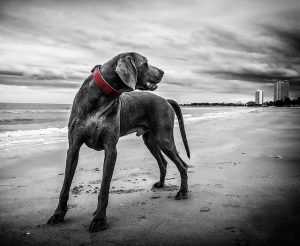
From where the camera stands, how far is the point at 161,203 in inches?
165

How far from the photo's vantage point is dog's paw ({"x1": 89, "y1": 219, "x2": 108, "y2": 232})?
10.8 feet

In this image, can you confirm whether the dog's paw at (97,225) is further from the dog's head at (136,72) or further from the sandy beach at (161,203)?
the dog's head at (136,72)

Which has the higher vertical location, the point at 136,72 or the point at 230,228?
the point at 136,72

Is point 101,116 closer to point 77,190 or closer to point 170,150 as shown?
point 170,150

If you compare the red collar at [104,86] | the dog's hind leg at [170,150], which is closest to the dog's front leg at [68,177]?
the red collar at [104,86]

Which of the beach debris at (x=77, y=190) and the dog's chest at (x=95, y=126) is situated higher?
the dog's chest at (x=95, y=126)

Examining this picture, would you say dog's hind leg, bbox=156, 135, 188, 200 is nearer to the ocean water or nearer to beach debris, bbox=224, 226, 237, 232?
beach debris, bbox=224, 226, 237, 232

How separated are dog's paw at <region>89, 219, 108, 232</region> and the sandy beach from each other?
0.26 ft

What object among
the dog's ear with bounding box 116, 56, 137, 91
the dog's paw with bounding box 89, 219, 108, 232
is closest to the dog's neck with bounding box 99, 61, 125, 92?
the dog's ear with bounding box 116, 56, 137, 91

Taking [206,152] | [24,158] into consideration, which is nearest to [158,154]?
[206,152]

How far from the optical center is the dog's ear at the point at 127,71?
3518 mm

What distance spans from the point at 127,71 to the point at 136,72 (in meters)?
0.20

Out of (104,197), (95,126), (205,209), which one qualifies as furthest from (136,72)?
(205,209)

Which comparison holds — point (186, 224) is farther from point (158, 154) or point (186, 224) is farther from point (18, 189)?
point (18, 189)
